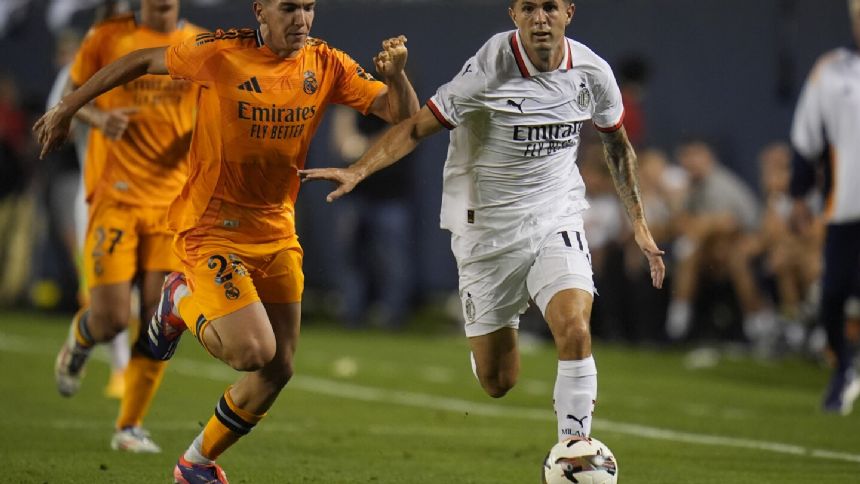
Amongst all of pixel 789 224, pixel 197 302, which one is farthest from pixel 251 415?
pixel 789 224

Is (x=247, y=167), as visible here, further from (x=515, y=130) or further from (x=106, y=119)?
(x=106, y=119)

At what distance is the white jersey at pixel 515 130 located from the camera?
7.94 m

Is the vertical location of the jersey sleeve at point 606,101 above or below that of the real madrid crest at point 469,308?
above

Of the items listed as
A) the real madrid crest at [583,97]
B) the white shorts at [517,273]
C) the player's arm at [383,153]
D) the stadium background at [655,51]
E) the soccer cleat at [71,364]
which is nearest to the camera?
the player's arm at [383,153]

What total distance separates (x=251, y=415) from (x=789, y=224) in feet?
33.4

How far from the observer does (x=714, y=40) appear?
65.3 feet

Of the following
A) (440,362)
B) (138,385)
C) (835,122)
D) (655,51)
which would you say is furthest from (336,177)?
(655,51)

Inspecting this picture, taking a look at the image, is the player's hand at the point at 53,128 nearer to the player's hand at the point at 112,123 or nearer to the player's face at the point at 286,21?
the player's face at the point at 286,21

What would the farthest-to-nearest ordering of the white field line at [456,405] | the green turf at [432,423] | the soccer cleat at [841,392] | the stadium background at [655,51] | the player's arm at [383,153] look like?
the stadium background at [655,51]
the soccer cleat at [841,392]
the white field line at [456,405]
the green turf at [432,423]
the player's arm at [383,153]

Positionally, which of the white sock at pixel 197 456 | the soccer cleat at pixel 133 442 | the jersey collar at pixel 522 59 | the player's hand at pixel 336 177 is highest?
the jersey collar at pixel 522 59

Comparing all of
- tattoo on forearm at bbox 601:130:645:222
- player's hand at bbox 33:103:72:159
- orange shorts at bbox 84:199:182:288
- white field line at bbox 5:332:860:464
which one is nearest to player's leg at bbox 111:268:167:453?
orange shorts at bbox 84:199:182:288

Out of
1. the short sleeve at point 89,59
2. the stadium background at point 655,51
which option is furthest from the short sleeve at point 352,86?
the stadium background at point 655,51

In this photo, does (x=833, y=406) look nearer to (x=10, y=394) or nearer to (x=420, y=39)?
(x=10, y=394)

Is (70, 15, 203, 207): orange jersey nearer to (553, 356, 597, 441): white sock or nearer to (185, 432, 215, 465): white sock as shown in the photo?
(185, 432, 215, 465): white sock
